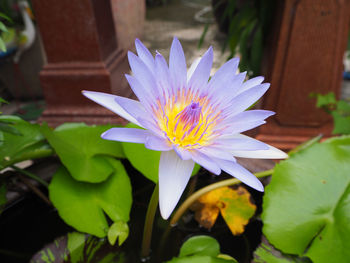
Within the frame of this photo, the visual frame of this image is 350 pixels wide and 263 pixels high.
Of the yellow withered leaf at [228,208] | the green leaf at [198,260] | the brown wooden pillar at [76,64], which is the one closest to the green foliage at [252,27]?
the brown wooden pillar at [76,64]

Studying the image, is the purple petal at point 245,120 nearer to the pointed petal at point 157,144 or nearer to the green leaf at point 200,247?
the pointed petal at point 157,144

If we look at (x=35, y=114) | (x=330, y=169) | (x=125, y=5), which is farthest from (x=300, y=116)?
(x=125, y=5)

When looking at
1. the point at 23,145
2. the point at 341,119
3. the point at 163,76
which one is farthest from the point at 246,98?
the point at 341,119

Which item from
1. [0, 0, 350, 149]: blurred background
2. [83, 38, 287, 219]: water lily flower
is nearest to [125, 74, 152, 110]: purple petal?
[83, 38, 287, 219]: water lily flower

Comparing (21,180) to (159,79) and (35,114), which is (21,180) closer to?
(159,79)

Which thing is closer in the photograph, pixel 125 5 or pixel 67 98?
pixel 67 98

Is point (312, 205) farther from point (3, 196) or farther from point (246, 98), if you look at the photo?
point (3, 196)
